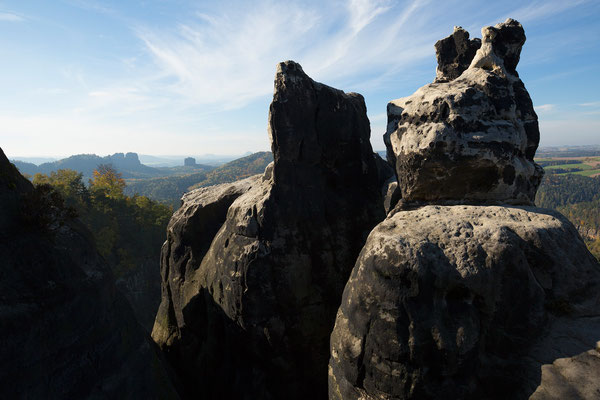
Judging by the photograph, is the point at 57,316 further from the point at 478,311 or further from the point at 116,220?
the point at 116,220

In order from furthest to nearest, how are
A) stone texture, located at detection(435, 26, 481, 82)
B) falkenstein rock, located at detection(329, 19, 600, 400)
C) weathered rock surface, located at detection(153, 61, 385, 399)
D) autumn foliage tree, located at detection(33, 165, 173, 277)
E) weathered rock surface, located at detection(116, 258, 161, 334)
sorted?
autumn foliage tree, located at detection(33, 165, 173, 277), weathered rock surface, located at detection(116, 258, 161, 334), stone texture, located at detection(435, 26, 481, 82), weathered rock surface, located at detection(153, 61, 385, 399), falkenstein rock, located at detection(329, 19, 600, 400)

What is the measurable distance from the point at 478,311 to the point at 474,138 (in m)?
4.25

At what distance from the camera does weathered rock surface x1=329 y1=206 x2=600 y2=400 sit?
6.27 metres

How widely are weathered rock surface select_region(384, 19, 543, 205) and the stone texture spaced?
1961mm

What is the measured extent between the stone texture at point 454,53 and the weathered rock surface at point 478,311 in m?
7.28

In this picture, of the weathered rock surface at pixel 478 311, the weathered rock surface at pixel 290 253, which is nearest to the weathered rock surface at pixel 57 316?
the weathered rock surface at pixel 290 253

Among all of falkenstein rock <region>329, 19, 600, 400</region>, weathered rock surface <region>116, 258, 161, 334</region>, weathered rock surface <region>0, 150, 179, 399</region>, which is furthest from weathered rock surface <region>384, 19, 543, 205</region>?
weathered rock surface <region>116, 258, 161, 334</region>

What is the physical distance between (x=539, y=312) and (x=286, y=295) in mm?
7152

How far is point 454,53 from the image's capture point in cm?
1179

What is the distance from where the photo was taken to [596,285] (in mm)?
6543

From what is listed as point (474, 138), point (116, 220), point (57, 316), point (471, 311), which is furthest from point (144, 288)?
point (474, 138)

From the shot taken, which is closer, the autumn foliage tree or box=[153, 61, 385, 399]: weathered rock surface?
box=[153, 61, 385, 399]: weathered rock surface

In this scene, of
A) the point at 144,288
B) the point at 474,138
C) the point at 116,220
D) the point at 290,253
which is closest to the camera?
the point at 474,138

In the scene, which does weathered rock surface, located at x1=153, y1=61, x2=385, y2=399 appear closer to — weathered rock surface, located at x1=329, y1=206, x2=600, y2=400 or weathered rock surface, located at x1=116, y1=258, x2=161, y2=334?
weathered rock surface, located at x1=329, y1=206, x2=600, y2=400
